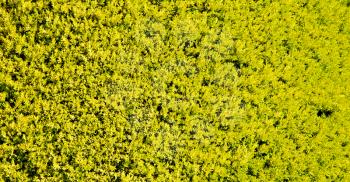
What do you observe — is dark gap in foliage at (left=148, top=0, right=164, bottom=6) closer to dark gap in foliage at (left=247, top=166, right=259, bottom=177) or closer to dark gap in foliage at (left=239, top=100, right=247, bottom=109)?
dark gap in foliage at (left=239, top=100, right=247, bottom=109)

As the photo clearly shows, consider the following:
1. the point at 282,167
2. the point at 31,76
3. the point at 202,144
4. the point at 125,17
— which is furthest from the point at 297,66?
the point at 31,76

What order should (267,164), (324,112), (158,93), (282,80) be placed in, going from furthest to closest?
(324,112)
(282,80)
(267,164)
(158,93)

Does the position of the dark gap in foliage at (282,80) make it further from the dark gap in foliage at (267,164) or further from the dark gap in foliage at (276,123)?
the dark gap in foliage at (267,164)

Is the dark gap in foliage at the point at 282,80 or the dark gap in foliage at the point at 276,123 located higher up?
the dark gap in foliage at the point at 282,80

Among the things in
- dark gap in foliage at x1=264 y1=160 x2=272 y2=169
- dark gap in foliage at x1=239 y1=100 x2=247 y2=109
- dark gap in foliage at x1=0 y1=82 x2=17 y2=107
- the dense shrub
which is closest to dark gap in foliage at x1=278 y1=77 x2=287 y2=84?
the dense shrub

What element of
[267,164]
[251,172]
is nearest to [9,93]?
[251,172]

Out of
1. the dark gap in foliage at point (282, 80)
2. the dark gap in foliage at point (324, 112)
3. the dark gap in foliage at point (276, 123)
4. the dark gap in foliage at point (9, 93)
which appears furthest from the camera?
the dark gap in foliage at point (324, 112)

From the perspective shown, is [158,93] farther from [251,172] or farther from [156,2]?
[251,172]

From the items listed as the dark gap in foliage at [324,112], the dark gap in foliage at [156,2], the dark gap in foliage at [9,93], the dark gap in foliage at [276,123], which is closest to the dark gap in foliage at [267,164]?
the dark gap in foliage at [276,123]
